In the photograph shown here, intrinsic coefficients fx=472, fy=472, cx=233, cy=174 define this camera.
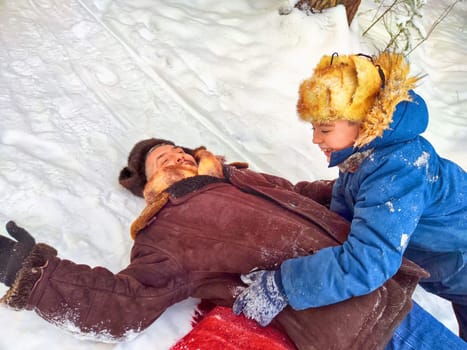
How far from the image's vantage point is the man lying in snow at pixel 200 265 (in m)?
1.52

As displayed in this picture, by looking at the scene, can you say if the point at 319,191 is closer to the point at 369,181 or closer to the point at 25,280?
the point at 369,181

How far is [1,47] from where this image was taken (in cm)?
305

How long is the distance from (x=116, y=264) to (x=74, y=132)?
933 mm

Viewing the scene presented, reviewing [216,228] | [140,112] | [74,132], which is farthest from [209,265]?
[140,112]

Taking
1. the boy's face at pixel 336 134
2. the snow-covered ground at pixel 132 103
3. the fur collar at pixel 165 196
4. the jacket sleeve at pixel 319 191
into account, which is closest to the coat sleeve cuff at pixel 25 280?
the snow-covered ground at pixel 132 103

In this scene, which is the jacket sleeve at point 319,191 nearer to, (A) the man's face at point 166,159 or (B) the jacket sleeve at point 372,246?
(A) the man's face at point 166,159

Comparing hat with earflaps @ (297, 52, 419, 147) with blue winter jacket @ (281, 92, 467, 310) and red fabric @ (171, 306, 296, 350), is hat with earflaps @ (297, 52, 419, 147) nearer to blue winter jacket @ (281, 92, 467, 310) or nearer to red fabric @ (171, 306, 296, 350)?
blue winter jacket @ (281, 92, 467, 310)

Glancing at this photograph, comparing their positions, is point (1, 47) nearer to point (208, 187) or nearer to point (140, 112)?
point (140, 112)

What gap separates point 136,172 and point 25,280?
875 millimetres

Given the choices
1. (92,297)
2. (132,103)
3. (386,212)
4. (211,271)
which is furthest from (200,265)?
(132,103)

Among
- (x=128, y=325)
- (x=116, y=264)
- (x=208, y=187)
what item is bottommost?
(x=116, y=264)

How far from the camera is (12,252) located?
150 cm

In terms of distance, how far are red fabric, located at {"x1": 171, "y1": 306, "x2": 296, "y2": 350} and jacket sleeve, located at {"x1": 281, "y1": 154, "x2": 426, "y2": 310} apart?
0.18m

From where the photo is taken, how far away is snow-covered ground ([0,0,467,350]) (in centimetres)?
210
